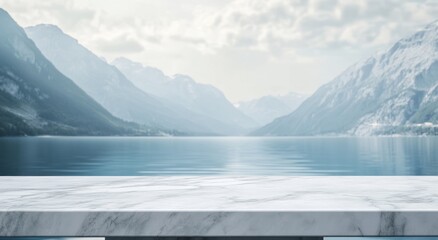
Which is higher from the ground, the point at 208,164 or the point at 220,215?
the point at 220,215

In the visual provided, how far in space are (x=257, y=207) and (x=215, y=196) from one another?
1042mm

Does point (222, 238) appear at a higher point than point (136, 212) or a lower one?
lower

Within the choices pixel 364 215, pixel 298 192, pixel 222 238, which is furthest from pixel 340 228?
pixel 298 192

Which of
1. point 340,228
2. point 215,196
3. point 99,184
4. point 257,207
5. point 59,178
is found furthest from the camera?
point 59,178

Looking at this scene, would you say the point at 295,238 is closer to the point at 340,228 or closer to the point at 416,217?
the point at 340,228

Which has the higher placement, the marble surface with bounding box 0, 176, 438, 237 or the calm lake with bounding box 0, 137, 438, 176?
the marble surface with bounding box 0, 176, 438, 237

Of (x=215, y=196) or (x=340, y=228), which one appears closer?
(x=340, y=228)

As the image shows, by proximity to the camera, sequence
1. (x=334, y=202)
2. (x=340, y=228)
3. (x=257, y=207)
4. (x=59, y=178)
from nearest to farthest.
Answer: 1. (x=340, y=228)
2. (x=257, y=207)
3. (x=334, y=202)
4. (x=59, y=178)

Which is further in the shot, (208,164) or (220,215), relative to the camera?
(208,164)

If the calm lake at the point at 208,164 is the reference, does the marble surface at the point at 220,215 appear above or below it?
above

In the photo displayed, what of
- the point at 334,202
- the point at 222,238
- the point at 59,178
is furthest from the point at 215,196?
the point at 59,178

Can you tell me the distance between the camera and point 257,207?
568cm

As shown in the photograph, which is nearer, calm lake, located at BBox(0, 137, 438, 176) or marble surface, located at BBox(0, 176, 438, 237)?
marble surface, located at BBox(0, 176, 438, 237)

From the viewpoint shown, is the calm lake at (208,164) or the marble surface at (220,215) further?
the calm lake at (208,164)
